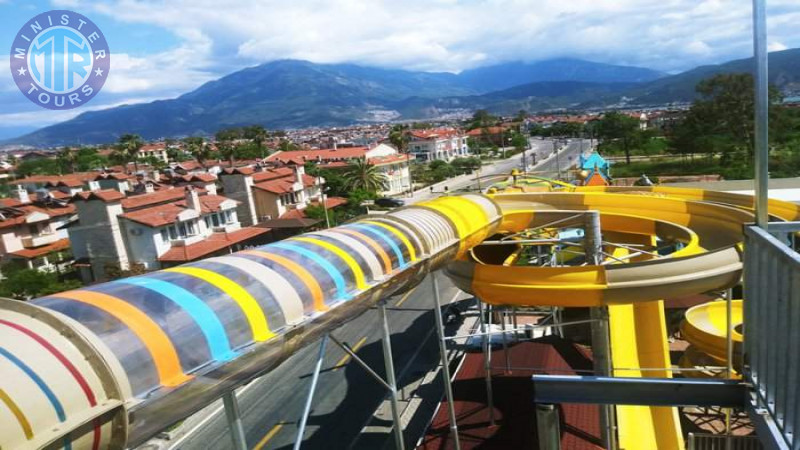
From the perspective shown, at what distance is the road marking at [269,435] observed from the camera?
17.1m

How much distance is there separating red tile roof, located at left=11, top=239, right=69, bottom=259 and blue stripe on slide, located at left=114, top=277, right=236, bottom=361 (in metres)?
50.7

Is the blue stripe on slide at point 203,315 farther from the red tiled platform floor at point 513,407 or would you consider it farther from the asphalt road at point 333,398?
the red tiled platform floor at point 513,407

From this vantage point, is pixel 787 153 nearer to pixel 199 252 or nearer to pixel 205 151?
pixel 199 252

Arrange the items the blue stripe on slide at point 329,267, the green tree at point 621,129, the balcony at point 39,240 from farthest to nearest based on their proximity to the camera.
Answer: the green tree at point 621,129, the balcony at point 39,240, the blue stripe on slide at point 329,267

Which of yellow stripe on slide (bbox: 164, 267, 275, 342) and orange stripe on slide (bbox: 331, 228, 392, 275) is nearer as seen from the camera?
yellow stripe on slide (bbox: 164, 267, 275, 342)

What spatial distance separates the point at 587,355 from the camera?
65.5ft

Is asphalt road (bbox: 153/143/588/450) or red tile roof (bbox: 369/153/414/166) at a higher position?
red tile roof (bbox: 369/153/414/166)

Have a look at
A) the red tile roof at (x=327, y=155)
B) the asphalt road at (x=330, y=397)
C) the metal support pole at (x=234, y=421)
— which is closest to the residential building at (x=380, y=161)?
the red tile roof at (x=327, y=155)

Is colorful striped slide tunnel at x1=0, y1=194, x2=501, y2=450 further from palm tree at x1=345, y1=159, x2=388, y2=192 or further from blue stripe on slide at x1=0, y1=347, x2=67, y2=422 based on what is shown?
palm tree at x1=345, y1=159, x2=388, y2=192

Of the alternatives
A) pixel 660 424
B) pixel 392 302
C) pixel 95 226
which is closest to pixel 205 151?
pixel 95 226

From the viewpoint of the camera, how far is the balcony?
4862 cm

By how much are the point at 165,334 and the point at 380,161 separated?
70.7m

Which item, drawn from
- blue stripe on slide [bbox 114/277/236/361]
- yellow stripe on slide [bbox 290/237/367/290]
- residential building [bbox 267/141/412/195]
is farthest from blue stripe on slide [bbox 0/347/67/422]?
residential building [bbox 267/141/412/195]

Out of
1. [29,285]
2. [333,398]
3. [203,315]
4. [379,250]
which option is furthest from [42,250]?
[203,315]
